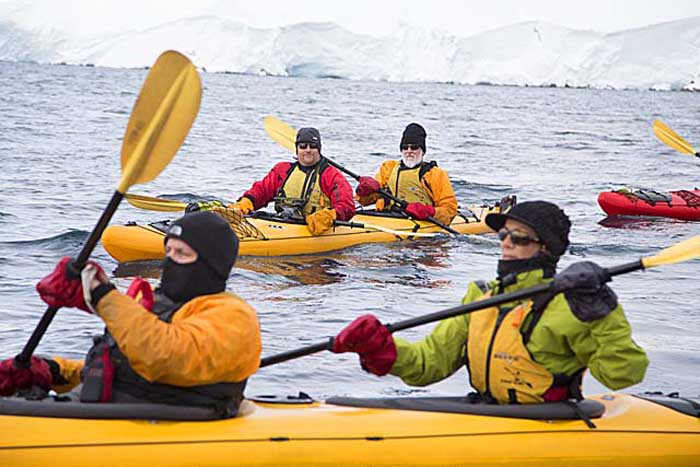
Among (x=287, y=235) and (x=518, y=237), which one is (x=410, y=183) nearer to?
(x=287, y=235)

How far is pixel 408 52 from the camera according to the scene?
99000mm

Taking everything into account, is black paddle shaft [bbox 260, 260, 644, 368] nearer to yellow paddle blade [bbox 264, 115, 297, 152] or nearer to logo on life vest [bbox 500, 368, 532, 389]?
logo on life vest [bbox 500, 368, 532, 389]

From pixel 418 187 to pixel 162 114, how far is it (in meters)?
6.66

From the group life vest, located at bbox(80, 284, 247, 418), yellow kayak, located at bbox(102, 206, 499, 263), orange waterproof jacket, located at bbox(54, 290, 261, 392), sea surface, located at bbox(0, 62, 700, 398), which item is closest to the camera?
orange waterproof jacket, located at bbox(54, 290, 261, 392)

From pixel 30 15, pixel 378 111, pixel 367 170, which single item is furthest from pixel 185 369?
pixel 30 15

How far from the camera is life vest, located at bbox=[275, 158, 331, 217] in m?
9.90

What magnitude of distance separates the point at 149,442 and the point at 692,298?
629 centimetres

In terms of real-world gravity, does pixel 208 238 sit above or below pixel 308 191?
above

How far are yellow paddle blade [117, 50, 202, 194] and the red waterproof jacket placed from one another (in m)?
5.52

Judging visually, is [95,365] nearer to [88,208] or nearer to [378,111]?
[88,208]

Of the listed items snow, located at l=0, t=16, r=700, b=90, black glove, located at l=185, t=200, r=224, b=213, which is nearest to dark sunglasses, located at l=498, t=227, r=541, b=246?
black glove, located at l=185, t=200, r=224, b=213

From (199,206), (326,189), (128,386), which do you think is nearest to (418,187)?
(326,189)

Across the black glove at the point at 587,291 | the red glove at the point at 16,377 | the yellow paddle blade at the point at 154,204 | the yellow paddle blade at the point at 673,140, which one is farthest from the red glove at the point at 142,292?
the yellow paddle blade at the point at 673,140

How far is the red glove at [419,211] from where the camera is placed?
10608mm
